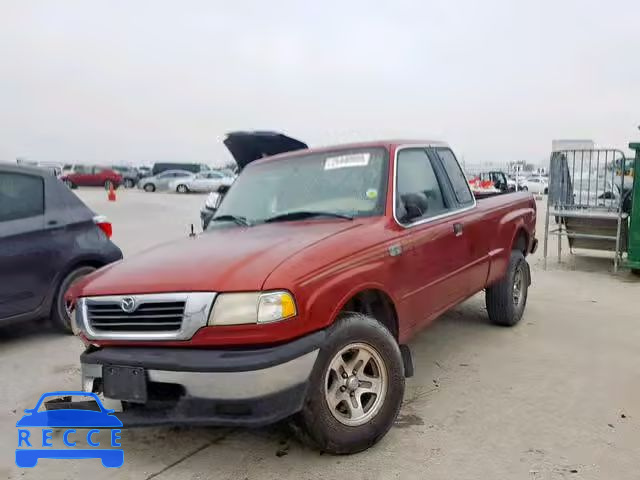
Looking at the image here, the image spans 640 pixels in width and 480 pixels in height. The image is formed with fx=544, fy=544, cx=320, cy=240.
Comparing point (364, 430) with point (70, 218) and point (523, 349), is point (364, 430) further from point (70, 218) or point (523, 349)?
point (70, 218)

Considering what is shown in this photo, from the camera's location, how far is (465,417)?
11.2 ft

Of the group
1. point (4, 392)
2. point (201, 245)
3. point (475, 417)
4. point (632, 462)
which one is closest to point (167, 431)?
point (201, 245)

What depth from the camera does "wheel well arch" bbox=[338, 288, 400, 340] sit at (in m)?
3.18

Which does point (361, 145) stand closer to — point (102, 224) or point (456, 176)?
point (456, 176)

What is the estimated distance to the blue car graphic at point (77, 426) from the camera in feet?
9.06

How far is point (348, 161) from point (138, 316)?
1868mm

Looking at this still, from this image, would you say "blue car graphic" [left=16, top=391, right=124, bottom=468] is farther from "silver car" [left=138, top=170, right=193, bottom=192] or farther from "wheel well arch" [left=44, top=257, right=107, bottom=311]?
"silver car" [left=138, top=170, right=193, bottom=192]

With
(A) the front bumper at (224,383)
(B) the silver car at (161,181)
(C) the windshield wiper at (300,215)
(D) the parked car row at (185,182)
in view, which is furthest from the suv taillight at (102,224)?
(B) the silver car at (161,181)

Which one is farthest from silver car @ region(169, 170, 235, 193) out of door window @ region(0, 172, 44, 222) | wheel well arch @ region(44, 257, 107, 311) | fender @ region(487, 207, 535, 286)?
fender @ region(487, 207, 535, 286)

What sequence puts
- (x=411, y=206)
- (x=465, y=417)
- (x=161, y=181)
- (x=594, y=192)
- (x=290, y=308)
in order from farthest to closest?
(x=161, y=181)
(x=594, y=192)
(x=411, y=206)
(x=465, y=417)
(x=290, y=308)

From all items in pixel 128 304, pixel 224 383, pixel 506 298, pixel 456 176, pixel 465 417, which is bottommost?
pixel 465 417

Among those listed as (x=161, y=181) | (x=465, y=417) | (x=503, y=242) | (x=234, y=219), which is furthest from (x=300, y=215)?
(x=161, y=181)

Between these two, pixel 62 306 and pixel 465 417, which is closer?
pixel 465 417

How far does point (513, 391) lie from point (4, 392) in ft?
11.9
